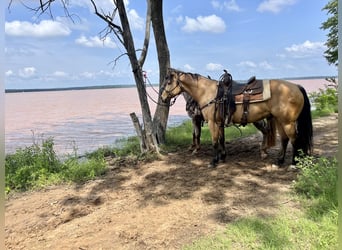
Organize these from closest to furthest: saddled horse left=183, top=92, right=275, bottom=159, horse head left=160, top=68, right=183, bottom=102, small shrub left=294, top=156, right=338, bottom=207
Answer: small shrub left=294, top=156, right=338, bottom=207 → saddled horse left=183, top=92, right=275, bottom=159 → horse head left=160, top=68, right=183, bottom=102

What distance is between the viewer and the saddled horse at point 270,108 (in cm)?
510

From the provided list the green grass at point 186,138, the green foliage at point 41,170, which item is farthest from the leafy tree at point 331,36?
the green foliage at point 41,170

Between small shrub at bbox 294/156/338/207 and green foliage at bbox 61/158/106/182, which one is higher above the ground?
small shrub at bbox 294/156/338/207

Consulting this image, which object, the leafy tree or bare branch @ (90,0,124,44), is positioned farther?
the leafy tree

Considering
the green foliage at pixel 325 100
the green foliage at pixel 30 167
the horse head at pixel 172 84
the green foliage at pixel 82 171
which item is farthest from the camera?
the green foliage at pixel 325 100

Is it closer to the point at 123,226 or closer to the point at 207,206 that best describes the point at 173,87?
the point at 207,206

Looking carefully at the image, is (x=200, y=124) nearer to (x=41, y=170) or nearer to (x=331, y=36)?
(x=41, y=170)

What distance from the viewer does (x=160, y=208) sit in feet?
13.4

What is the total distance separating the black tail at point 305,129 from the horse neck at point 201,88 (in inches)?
60.0

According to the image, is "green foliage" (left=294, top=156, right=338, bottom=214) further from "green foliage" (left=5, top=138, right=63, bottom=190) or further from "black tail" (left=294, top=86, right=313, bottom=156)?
"green foliage" (left=5, top=138, right=63, bottom=190)

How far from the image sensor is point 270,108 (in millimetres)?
5281

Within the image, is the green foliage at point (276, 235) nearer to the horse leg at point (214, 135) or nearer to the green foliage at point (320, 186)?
the green foliage at point (320, 186)

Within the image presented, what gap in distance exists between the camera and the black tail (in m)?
5.16

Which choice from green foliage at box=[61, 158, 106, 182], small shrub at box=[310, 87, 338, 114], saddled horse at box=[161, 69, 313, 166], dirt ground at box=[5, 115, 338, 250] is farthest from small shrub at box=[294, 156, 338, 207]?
small shrub at box=[310, 87, 338, 114]
